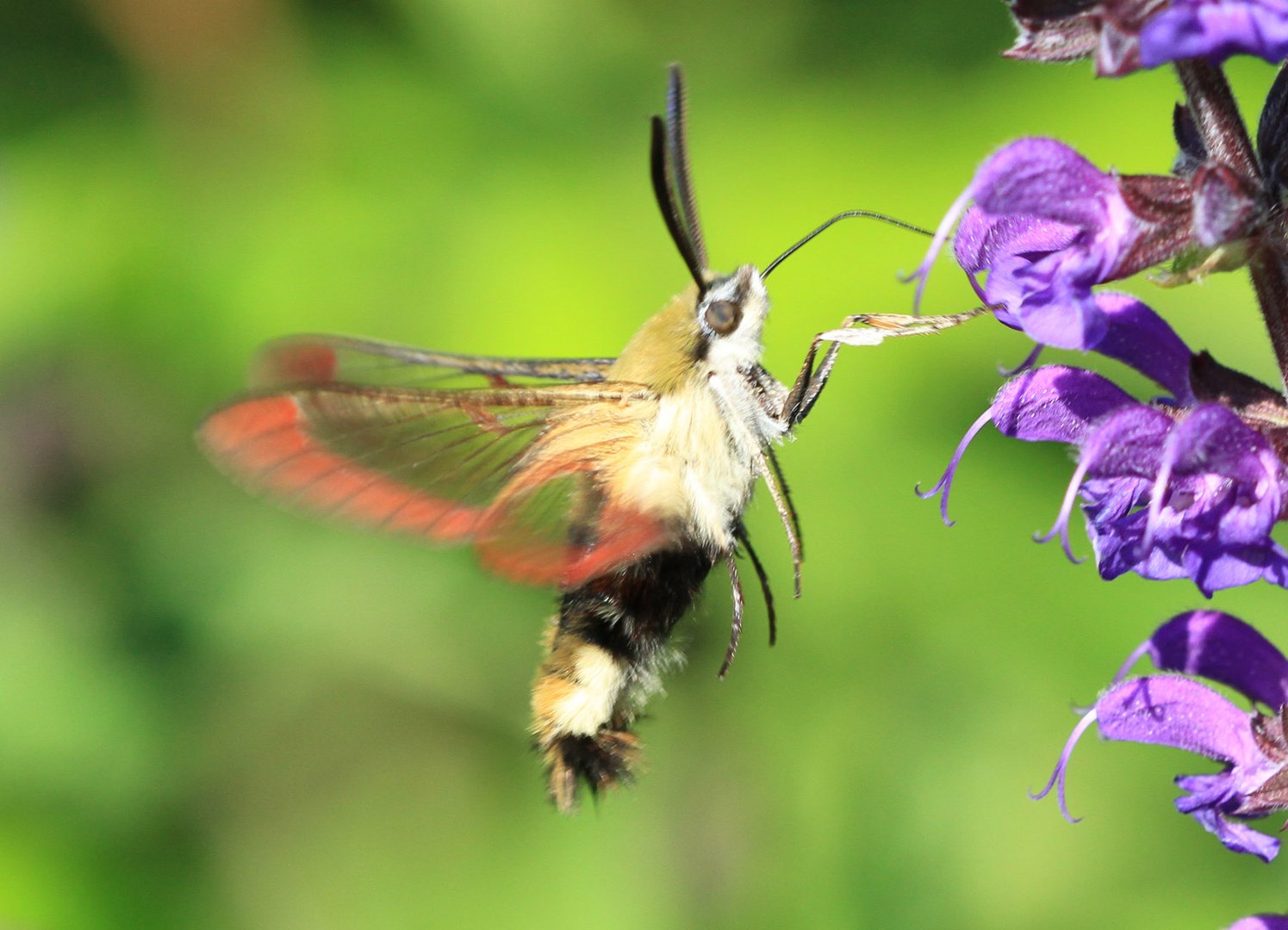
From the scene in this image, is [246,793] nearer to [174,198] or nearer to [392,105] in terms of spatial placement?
[174,198]

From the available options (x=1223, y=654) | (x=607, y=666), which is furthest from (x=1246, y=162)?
(x=607, y=666)

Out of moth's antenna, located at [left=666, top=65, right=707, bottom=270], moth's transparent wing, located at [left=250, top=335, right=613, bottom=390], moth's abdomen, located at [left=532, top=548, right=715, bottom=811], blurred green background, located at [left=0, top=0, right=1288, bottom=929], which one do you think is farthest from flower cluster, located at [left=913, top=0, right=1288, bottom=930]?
blurred green background, located at [left=0, top=0, right=1288, bottom=929]

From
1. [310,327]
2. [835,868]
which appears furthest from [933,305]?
[310,327]

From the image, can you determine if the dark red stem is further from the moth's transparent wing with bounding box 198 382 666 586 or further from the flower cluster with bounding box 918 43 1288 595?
the moth's transparent wing with bounding box 198 382 666 586

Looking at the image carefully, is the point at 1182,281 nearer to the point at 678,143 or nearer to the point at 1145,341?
the point at 1145,341

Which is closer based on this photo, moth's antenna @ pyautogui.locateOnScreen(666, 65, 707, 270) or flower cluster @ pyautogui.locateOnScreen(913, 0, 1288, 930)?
flower cluster @ pyautogui.locateOnScreen(913, 0, 1288, 930)

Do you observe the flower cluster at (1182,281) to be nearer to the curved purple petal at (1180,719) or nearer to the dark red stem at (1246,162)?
the dark red stem at (1246,162)
